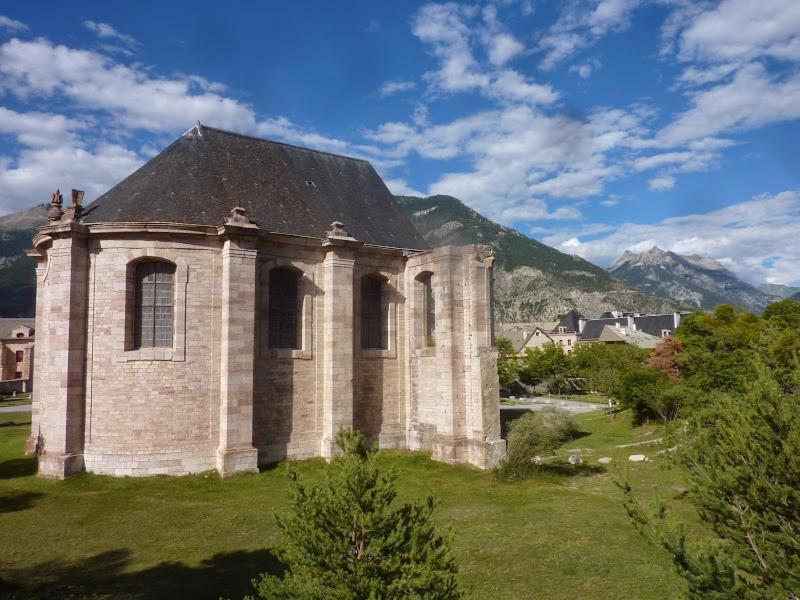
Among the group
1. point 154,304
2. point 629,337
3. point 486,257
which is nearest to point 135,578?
point 154,304

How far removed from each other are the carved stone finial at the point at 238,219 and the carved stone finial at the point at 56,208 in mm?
5122

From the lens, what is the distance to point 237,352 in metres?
14.9

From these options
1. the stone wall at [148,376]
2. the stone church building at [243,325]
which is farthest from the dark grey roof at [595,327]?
the stone wall at [148,376]

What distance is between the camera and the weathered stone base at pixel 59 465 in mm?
13859

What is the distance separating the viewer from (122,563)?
8875 mm

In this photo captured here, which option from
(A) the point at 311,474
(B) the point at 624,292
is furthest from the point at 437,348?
(B) the point at 624,292

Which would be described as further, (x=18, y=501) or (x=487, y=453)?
(x=487, y=453)

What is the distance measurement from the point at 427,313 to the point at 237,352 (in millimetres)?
7330

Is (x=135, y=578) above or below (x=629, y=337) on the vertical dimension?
below

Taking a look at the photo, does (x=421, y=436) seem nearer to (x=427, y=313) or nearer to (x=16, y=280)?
(x=427, y=313)

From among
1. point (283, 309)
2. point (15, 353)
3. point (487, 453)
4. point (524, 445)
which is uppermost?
point (283, 309)

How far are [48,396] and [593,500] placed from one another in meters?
15.1

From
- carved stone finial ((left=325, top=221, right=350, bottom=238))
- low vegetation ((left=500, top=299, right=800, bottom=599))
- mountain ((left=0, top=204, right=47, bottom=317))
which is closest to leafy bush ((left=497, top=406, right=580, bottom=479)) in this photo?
carved stone finial ((left=325, top=221, right=350, bottom=238))

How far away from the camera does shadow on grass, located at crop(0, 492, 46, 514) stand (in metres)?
11.8
